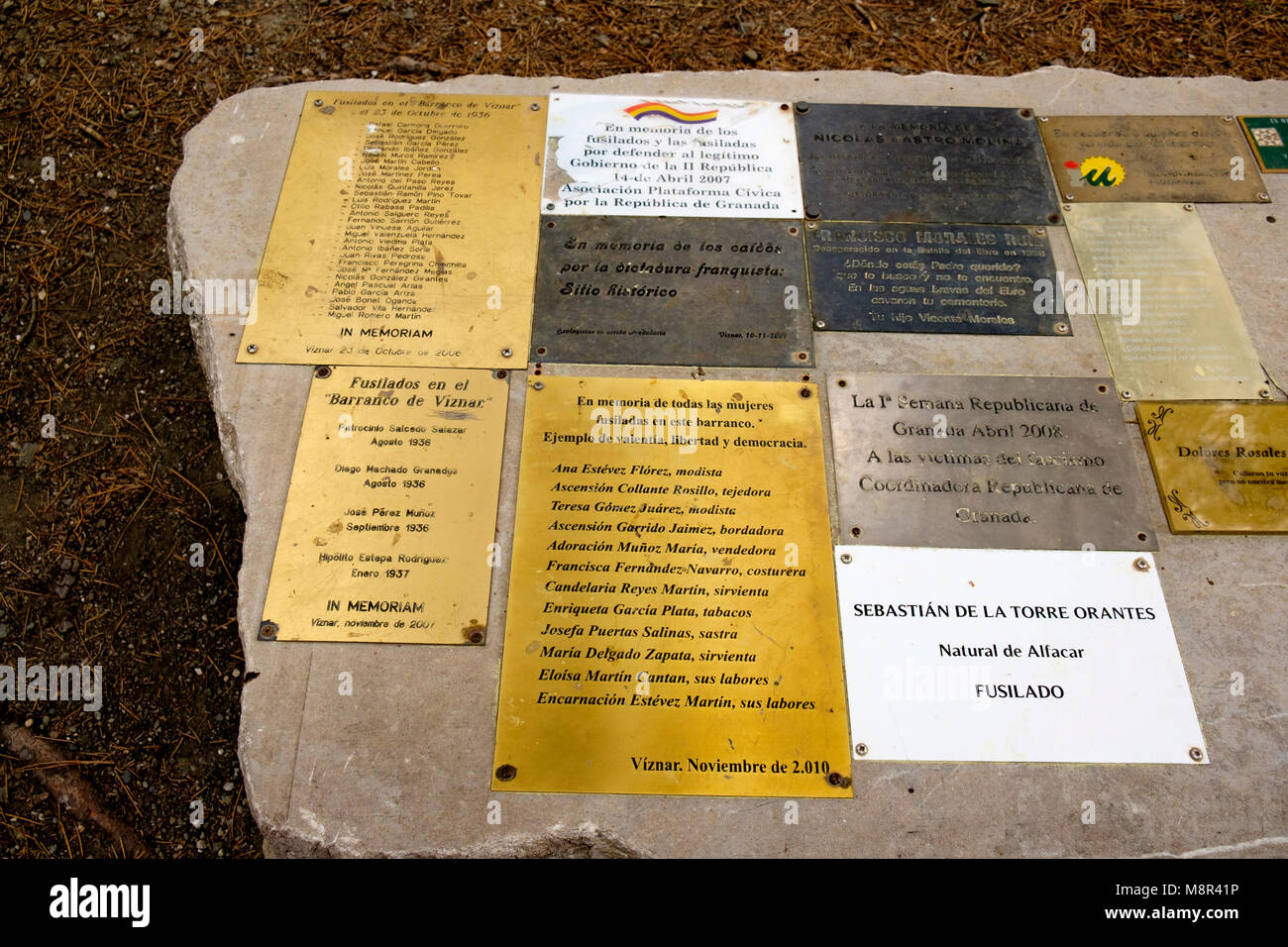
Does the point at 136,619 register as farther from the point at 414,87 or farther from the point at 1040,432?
the point at 1040,432

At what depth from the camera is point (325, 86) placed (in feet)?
11.5

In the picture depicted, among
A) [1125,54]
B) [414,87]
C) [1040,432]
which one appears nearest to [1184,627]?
[1040,432]

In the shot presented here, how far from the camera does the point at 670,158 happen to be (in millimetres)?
3283

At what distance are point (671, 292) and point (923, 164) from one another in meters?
1.27

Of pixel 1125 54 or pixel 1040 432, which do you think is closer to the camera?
pixel 1040 432

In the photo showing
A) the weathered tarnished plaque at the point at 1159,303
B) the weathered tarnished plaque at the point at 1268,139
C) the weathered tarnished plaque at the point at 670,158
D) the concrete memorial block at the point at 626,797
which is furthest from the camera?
the weathered tarnished plaque at the point at 1268,139

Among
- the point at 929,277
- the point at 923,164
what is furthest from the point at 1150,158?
the point at 929,277

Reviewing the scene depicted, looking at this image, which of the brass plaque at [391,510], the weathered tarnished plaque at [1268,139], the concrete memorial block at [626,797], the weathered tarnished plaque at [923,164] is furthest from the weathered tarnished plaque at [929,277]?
the brass plaque at [391,510]

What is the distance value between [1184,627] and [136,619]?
3.69 metres

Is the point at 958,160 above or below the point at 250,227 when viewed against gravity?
above

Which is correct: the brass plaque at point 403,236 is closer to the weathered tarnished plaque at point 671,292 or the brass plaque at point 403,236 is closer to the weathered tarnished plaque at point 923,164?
the weathered tarnished plaque at point 671,292

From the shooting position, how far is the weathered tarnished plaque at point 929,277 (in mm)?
2961

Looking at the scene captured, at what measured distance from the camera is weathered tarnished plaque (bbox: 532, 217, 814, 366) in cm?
289

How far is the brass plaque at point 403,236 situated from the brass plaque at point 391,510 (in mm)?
162
